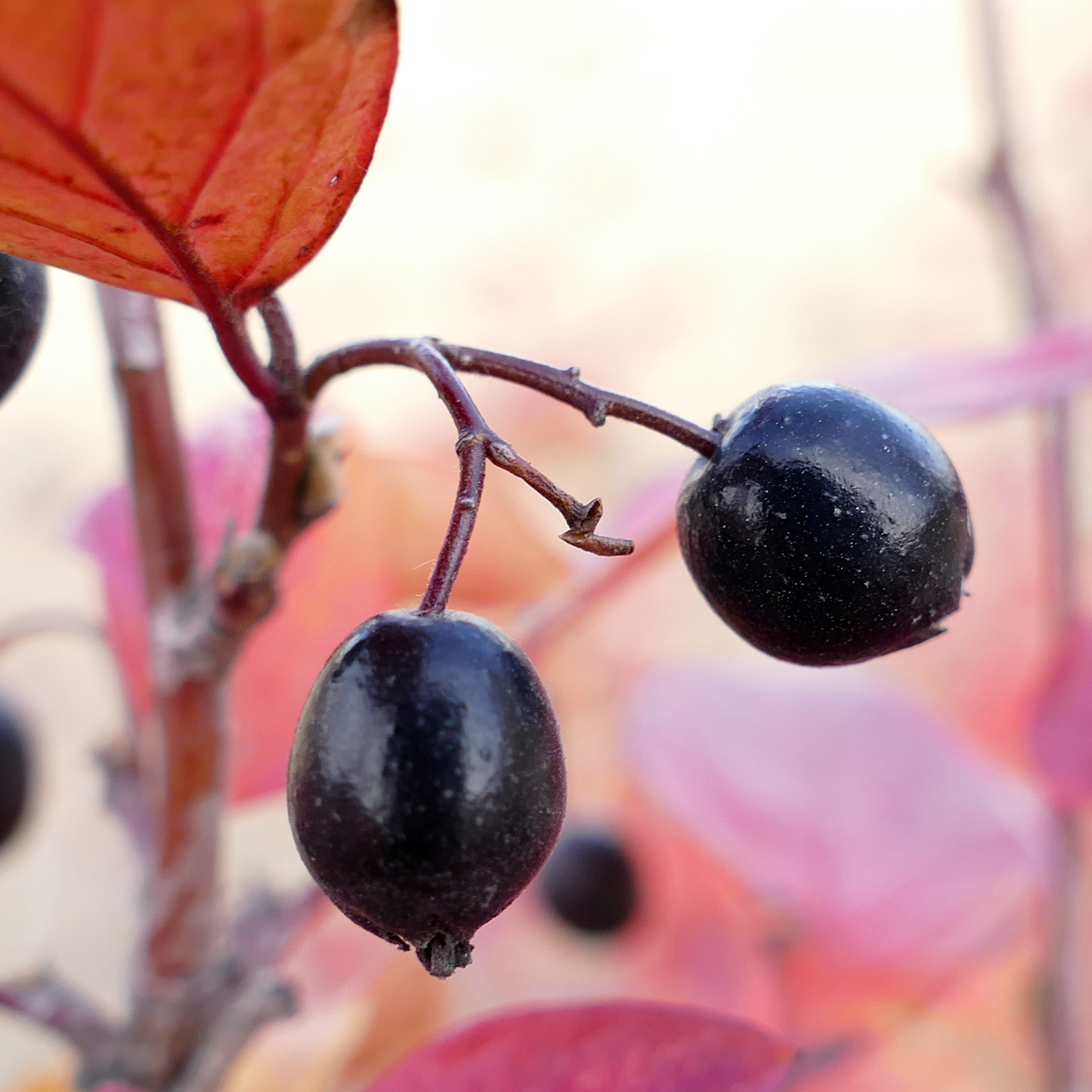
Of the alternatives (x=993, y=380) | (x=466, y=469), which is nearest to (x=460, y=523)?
(x=466, y=469)

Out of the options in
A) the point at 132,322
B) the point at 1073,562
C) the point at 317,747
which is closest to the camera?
the point at 317,747

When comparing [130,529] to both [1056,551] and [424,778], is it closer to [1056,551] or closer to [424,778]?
[424,778]

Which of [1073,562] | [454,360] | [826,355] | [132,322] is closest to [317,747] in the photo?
[454,360]

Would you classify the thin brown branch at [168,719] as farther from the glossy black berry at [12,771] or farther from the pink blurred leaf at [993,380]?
the pink blurred leaf at [993,380]

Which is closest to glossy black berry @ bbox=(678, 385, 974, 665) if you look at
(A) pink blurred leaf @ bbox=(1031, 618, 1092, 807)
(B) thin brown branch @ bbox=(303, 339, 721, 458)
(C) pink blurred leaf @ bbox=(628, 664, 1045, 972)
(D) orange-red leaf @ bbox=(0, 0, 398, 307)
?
(B) thin brown branch @ bbox=(303, 339, 721, 458)

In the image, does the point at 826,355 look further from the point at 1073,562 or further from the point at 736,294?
the point at 1073,562

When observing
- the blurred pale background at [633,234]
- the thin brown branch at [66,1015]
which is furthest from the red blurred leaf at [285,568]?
the blurred pale background at [633,234]
